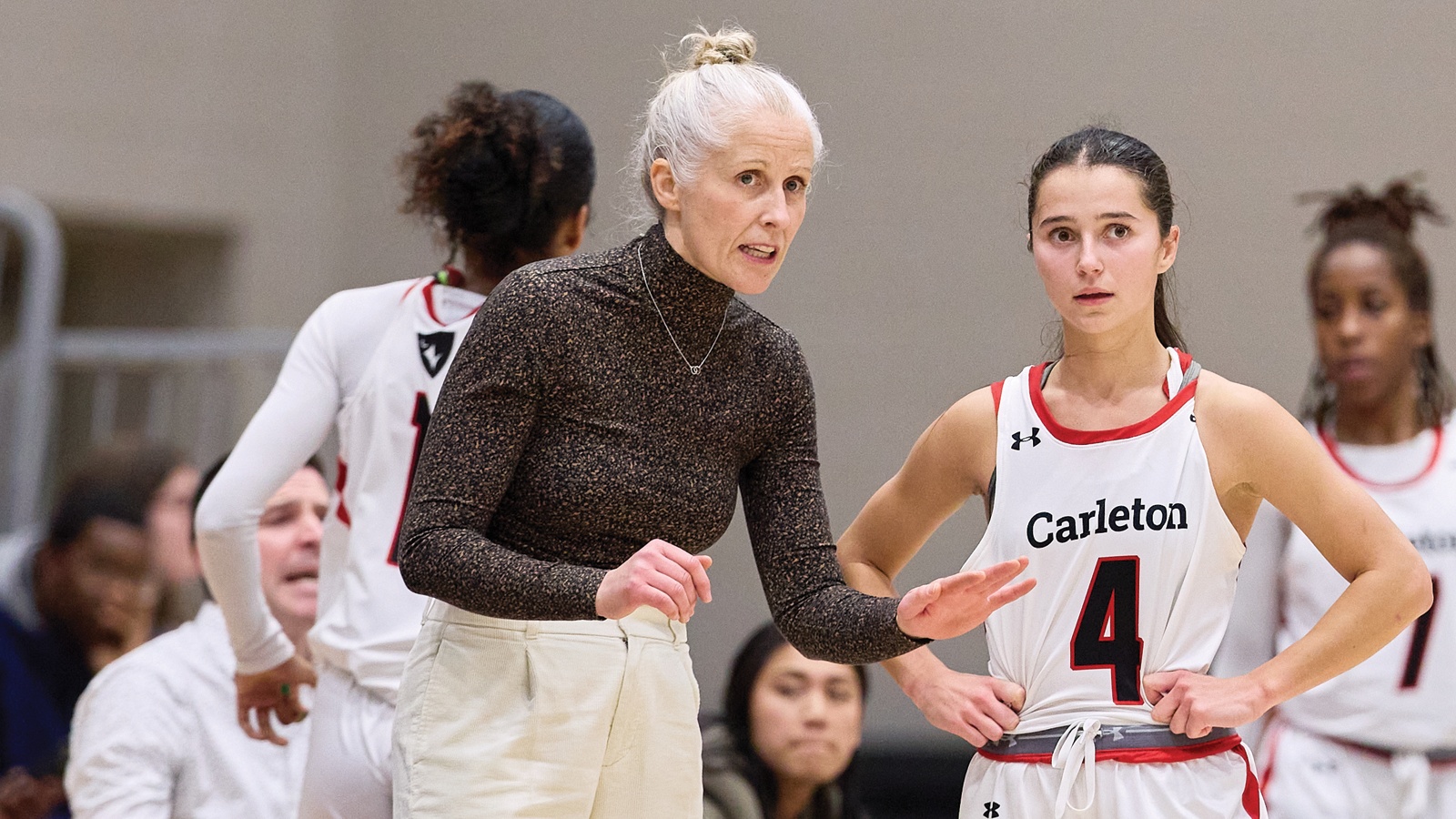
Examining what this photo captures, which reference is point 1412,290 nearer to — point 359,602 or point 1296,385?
point 1296,385

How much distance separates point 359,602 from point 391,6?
13.3 feet

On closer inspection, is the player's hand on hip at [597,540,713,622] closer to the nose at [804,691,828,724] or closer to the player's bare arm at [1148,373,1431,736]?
the player's bare arm at [1148,373,1431,736]

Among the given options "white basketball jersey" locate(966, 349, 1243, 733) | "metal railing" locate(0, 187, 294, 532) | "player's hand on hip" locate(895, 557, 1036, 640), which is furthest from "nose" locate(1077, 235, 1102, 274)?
"metal railing" locate(0, 187, 294, 532)

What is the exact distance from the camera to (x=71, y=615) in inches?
189

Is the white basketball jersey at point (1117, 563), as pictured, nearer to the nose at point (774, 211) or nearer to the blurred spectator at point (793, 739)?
the nose at point (774, 211)

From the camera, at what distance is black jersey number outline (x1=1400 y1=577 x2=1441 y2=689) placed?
11.7 feet

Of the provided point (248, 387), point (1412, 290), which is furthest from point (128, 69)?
point (1412, 290)

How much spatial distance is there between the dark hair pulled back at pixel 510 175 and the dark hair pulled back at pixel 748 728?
1637 millimetres

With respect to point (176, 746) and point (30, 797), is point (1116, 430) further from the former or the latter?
point (30, 797)

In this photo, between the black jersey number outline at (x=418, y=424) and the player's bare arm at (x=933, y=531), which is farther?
the black jersey number outline at (x=418, y=424)

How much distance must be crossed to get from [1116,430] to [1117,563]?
0.19 meters

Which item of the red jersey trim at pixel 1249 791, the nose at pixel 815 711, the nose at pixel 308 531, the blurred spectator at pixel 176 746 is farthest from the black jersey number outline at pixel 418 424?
the nose at pixel 815 711

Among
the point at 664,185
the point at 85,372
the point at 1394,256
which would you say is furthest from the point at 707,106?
the point at 85,372

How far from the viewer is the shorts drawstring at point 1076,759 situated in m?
2.17
